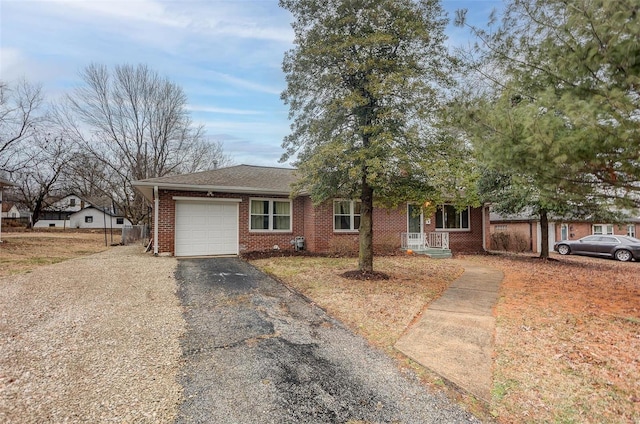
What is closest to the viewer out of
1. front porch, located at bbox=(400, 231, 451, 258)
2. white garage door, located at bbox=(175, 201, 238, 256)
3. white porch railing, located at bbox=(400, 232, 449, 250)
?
white garage door, located at bbox=(175, 201, 238, 256)

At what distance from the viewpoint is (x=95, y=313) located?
5090 mm

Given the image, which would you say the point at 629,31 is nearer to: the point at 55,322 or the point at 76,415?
the point at 76,415

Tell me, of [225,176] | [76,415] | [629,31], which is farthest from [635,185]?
[225,176]

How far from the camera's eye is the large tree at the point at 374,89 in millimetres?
6902

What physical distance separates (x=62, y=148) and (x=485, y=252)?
1195 inches

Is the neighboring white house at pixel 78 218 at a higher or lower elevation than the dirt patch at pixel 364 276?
higher

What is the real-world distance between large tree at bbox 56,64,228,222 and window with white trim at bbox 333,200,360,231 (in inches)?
541

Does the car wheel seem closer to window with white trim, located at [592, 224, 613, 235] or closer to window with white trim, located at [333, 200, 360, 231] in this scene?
window with white trim, located at [592, 224, 613, 235]

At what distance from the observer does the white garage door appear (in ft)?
38.8

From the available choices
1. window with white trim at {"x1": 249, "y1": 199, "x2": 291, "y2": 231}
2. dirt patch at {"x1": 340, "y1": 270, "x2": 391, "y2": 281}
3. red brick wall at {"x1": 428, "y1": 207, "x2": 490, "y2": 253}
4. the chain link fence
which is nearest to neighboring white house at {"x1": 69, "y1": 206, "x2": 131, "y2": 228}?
the chain link fence

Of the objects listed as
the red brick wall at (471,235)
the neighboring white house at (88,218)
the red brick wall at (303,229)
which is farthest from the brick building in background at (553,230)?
the neighboring white house at (88,218)

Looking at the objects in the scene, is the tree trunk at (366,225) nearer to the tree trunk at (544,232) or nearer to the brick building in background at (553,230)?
the tree trunk at (544,232)

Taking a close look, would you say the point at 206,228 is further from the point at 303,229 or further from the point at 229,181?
the point at 303,229

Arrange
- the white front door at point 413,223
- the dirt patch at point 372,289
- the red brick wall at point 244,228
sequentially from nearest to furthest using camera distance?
the dirt patch at point 372,289
the red brick wall at point 244,228
the white front door at point 413,223
